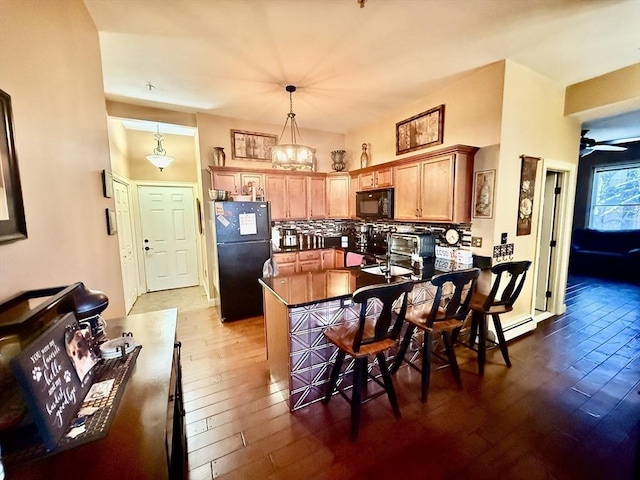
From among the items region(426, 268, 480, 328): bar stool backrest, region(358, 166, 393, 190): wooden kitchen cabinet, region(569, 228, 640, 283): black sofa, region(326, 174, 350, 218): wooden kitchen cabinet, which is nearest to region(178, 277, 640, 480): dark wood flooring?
region(426, 268, 480, 328): bar stool backrest

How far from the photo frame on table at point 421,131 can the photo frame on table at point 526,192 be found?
976 millimetres

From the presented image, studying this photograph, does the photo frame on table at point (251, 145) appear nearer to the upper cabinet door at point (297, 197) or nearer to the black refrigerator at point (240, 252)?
the upper cabinet door at point (297, 197)

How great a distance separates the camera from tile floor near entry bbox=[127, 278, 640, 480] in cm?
164

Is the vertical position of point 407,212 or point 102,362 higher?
point 407,212

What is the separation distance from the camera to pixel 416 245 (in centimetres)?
333

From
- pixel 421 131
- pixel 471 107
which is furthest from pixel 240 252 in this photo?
pixel 471 107

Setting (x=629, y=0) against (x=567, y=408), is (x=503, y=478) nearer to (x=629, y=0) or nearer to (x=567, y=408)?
(x=567, y=408)

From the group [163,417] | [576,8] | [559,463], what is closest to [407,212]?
[576,8]

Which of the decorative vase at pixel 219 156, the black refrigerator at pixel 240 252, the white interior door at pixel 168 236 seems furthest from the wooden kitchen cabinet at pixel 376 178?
the white interior door at pixel 168 236

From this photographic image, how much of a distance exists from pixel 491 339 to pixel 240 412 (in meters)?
2.77

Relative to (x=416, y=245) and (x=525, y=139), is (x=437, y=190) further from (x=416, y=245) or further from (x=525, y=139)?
(x=525, y=139)

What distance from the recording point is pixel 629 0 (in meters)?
1.89

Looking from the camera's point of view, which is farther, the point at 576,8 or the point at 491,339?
the point at 491,339

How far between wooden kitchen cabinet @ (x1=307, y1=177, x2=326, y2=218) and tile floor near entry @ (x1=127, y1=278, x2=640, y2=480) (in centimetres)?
253
